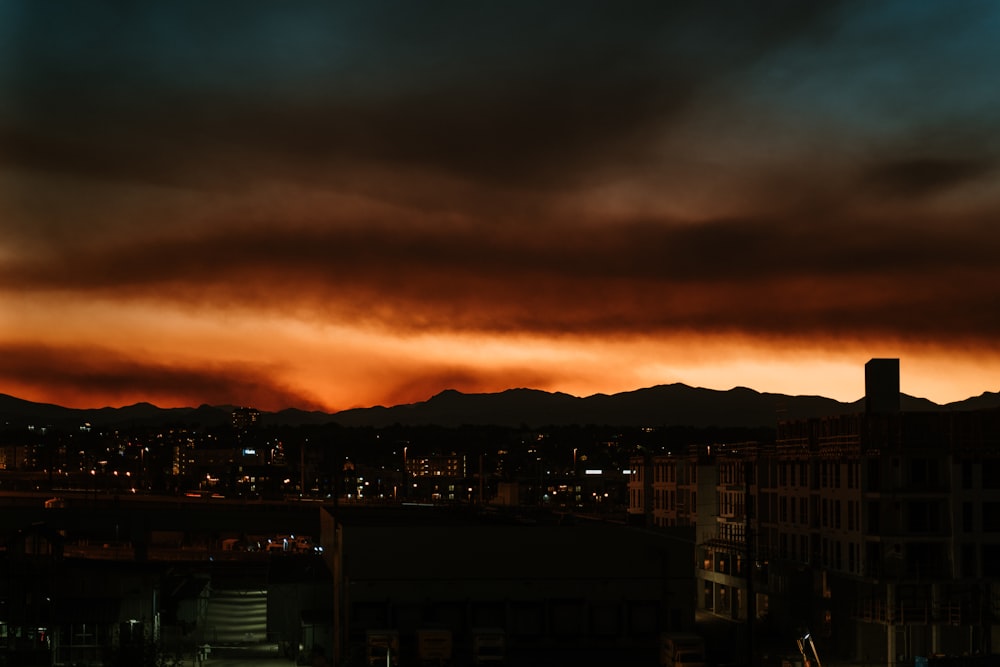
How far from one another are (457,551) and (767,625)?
50.1 ft

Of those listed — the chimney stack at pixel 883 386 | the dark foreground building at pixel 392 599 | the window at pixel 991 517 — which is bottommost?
the dark foreground building at pixel 392 599

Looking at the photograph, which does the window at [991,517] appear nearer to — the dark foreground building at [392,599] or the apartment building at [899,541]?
the apartment building at [899,541]

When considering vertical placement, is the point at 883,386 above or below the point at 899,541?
above

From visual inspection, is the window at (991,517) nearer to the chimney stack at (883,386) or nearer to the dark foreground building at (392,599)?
the chimney stack at (883,386)

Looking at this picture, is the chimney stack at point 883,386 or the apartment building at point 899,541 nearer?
the apartment building at point 899,541

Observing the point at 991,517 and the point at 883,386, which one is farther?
the point at 883,386

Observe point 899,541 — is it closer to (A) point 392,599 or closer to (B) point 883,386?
(B) point 883,386

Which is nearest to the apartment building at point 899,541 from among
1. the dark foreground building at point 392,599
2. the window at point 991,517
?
the window at point 991,517

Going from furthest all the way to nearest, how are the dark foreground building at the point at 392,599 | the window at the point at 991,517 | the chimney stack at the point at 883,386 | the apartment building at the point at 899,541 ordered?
the chimney stack at the point at 883,386, the window at the point at 991,517, the apartment building at the point at 899,541, the dark foreground building at the point at 392,599

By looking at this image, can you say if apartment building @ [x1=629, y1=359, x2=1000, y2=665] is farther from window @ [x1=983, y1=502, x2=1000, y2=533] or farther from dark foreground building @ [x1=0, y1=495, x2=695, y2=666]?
dark foreground building @ [x1=0, y1=495, x2=695, y2=666]

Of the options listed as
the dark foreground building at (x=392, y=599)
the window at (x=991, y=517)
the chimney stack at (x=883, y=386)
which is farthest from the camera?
the chimney stack at (x=883, y=386)

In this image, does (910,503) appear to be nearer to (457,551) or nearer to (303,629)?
(457,551)

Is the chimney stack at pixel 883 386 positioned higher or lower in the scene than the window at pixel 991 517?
higher

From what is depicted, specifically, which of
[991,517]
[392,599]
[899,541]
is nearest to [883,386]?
[991,517]
